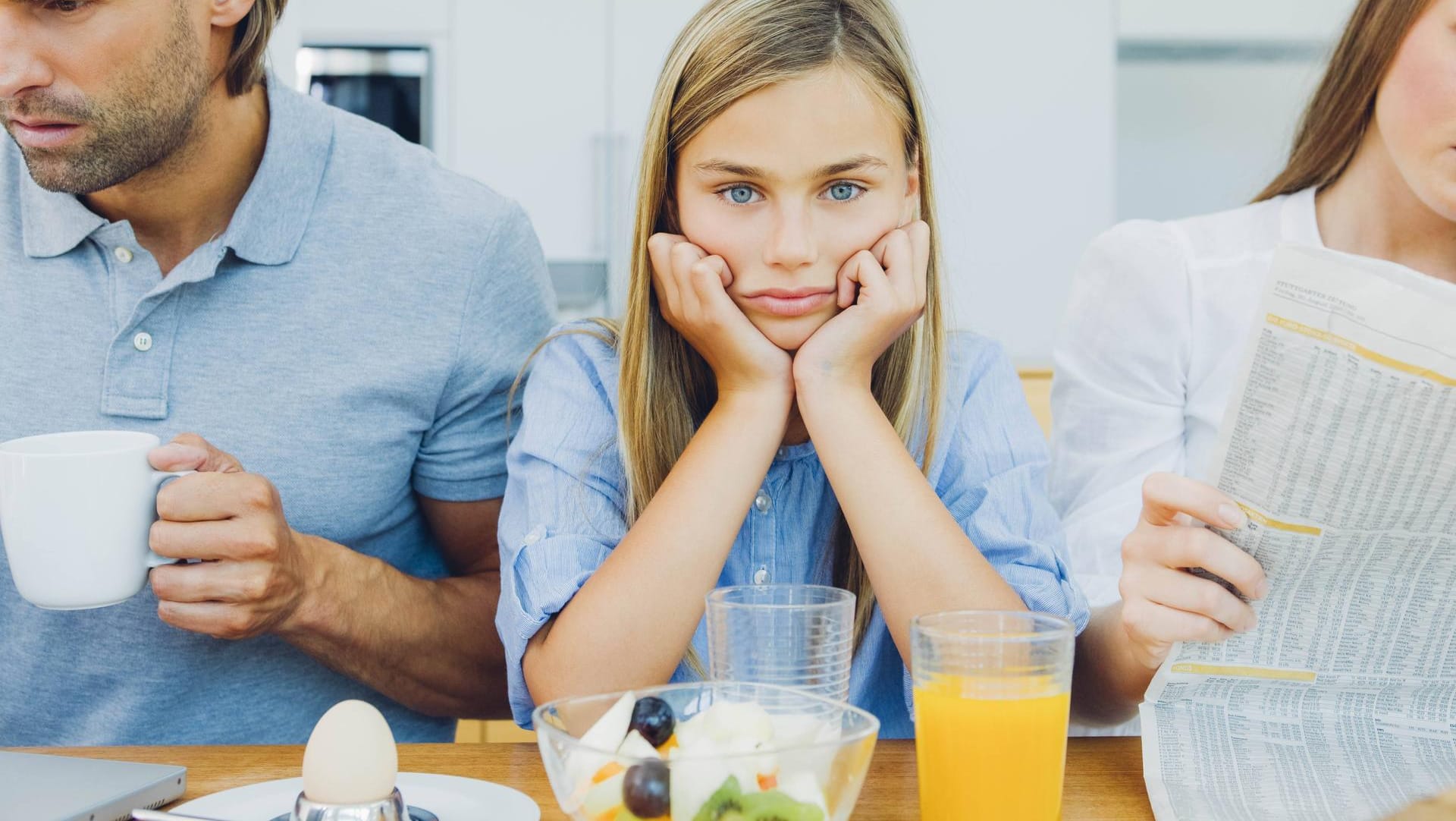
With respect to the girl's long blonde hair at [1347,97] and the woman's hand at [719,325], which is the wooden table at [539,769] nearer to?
the woman's hand at [719,325]

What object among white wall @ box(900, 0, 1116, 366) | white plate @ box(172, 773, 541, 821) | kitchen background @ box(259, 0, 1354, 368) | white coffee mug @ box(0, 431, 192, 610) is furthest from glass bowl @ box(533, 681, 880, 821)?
white wall @ box(900, 0, 1116, 366)

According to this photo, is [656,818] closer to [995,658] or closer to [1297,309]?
[995,658]

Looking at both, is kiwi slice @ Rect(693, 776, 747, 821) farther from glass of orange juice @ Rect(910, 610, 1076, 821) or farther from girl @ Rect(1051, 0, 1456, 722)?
girl @ Rect(1051, 0, 1456, 722)

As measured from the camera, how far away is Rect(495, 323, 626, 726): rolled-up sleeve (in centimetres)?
104

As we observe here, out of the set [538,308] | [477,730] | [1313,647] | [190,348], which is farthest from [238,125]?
[1313,647]

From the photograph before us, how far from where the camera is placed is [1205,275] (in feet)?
4.43

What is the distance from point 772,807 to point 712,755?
36 millimetres

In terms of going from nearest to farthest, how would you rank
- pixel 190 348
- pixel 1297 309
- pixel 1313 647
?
pixel 1297 309 < pixel 1313 647 < pixel 190 348

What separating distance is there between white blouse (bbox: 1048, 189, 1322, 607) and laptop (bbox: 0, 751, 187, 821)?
2.79ft

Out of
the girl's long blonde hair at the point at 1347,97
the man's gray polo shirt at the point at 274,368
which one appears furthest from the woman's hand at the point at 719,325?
the girl's long blonde hair at the point at 1347,97

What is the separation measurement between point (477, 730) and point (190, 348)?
860 millimetres

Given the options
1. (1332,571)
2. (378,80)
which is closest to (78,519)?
(1332,571)

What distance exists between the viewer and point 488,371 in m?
1.34

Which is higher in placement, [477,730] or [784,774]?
[784,774]
